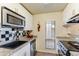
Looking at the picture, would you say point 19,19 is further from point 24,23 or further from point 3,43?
point 3,43

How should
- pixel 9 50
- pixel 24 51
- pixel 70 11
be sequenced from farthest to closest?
pixel 70 11
pixel 24 51
pixel 9 50

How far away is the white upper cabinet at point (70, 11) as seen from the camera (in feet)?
4.50

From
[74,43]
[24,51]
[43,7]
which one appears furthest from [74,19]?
[24,51]

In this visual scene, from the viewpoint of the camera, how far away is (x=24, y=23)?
148cm

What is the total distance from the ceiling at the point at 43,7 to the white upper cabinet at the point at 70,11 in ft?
0.25

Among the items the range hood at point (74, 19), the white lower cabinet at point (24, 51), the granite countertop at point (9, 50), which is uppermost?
the range hood at point (74, 19)

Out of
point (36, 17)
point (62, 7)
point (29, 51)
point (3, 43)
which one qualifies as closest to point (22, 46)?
point (29, 51)

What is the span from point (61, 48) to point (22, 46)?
51cm

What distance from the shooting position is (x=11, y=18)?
1459 millimetres

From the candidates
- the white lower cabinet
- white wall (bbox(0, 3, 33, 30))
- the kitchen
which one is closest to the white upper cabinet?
the kitchen

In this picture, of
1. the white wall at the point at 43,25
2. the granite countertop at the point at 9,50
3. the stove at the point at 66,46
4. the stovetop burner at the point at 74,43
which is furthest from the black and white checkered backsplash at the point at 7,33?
the stovetop burner at the point at 74,43

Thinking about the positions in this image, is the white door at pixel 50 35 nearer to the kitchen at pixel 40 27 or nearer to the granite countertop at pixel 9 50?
the kitchen at pixel 40 27

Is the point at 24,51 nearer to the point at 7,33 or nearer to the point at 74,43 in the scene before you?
the point at 7,33

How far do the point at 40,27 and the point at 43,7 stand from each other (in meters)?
0.25
